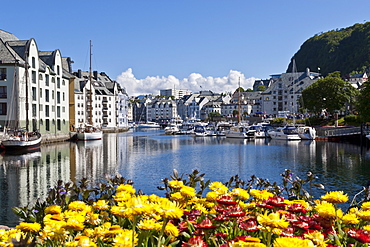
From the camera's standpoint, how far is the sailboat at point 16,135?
4897 centimetres

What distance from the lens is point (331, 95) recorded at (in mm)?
100000

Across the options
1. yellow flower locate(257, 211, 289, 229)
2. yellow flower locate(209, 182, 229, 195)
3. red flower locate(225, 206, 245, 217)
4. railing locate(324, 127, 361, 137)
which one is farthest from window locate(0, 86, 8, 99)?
yellow flower locate(257, 211, 289, 229)

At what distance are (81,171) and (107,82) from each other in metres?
117

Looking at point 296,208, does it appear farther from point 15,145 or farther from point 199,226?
point 15,145

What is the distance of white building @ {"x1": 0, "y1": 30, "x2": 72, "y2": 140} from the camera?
199ft

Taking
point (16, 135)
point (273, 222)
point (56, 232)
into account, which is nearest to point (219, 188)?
point (273, 222)

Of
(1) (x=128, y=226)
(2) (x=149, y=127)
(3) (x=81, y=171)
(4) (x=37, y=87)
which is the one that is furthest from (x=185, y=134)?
(1) (x=128, y=226)

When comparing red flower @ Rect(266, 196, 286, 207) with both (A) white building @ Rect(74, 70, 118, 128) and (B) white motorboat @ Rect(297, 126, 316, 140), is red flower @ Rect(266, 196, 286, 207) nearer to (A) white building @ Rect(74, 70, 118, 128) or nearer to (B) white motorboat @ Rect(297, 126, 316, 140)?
(B) white motorboat @ Rect(297, 126, 316, 140)

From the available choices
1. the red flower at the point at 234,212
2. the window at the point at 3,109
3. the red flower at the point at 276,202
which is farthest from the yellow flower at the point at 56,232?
the window at the point at 3,109

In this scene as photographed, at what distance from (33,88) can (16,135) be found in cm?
1706

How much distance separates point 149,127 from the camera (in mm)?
183250

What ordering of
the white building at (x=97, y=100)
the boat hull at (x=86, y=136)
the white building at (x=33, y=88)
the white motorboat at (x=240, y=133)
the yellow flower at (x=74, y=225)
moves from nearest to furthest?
the yellow flower at (x=74, y=225)
the white building at (x=33, y=88)
the boat hull at (x=86, y=136)
the white motorboat at (x=240, y=133)
the white building at (x=97, y=100)

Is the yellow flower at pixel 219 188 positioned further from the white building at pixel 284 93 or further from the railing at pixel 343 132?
the white building at pixel 284 93

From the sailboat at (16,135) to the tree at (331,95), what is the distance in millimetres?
73888
